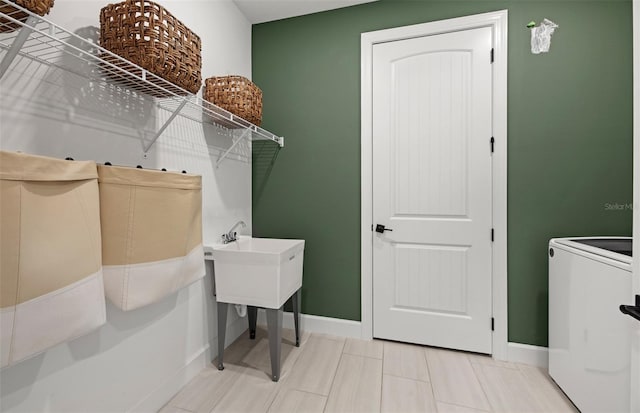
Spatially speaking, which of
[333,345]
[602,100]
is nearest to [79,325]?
[333,345]

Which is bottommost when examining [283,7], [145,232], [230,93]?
[145,232]

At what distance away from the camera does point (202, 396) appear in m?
1.57

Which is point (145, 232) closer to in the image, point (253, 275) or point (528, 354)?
point (253, 275)

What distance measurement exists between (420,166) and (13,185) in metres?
2.04

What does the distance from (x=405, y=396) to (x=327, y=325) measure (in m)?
0.83

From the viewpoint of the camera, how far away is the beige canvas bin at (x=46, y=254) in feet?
2.30

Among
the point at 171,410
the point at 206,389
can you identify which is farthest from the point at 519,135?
the point at 171,410

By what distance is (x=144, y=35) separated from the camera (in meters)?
1.03

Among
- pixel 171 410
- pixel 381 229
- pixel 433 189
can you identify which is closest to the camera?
pixel 171 410

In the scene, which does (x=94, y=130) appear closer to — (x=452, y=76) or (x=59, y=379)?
(x=59, y=379)

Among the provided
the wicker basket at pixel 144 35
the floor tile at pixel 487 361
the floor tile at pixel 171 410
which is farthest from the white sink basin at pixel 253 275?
the floor tile at pixel 487 361

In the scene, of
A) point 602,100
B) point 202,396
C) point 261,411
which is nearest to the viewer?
point 261,411

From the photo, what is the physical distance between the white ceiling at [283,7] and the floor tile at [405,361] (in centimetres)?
262

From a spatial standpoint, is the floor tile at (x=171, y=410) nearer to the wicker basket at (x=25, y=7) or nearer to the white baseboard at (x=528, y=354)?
the wicker basket at (x=25, y=7)
